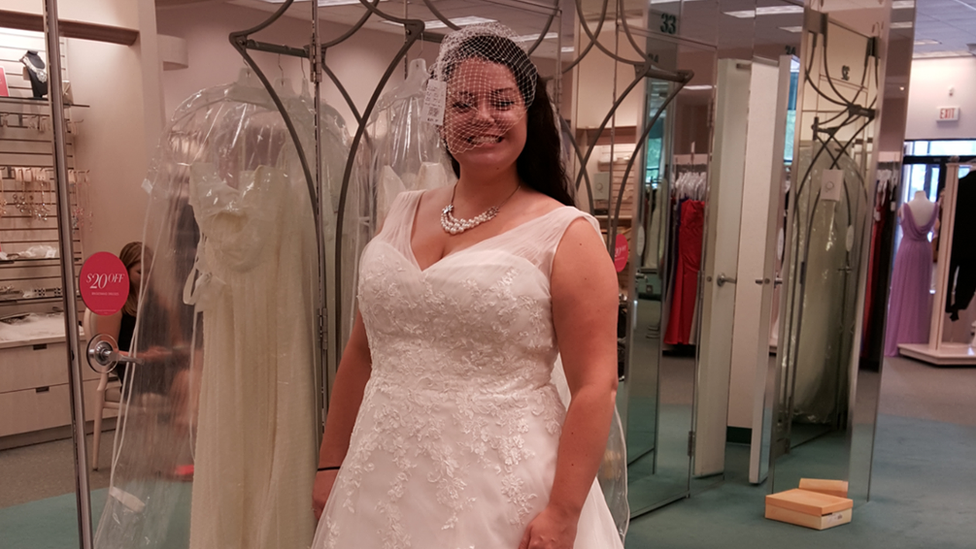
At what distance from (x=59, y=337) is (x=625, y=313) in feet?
7.62

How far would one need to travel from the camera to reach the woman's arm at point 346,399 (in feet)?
5.38

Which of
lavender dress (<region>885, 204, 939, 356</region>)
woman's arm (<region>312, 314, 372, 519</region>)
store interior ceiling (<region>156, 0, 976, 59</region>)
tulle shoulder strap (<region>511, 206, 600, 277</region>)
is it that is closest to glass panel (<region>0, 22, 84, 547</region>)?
store interior ceiling (<region>156, 0, 976, 59</region>)

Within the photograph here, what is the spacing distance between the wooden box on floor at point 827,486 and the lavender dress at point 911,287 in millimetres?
4738

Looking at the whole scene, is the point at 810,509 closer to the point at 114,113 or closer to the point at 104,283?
the point at 104,283

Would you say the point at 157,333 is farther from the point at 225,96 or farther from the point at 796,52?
the point at 796,52

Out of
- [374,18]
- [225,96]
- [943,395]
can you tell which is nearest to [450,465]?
[225,96]

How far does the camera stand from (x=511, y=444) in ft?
4.56

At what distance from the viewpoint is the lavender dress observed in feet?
25.9

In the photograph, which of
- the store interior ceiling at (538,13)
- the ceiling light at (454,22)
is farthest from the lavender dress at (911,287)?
the ceiling light at (454,22)

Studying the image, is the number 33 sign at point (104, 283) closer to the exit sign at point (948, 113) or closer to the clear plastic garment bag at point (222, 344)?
the clear plastic garment bag at point (222, 344)

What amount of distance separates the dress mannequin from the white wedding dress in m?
7.51

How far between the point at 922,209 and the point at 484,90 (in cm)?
764

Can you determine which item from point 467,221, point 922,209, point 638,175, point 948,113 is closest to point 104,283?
point 467,221

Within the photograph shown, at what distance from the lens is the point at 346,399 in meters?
1.64
